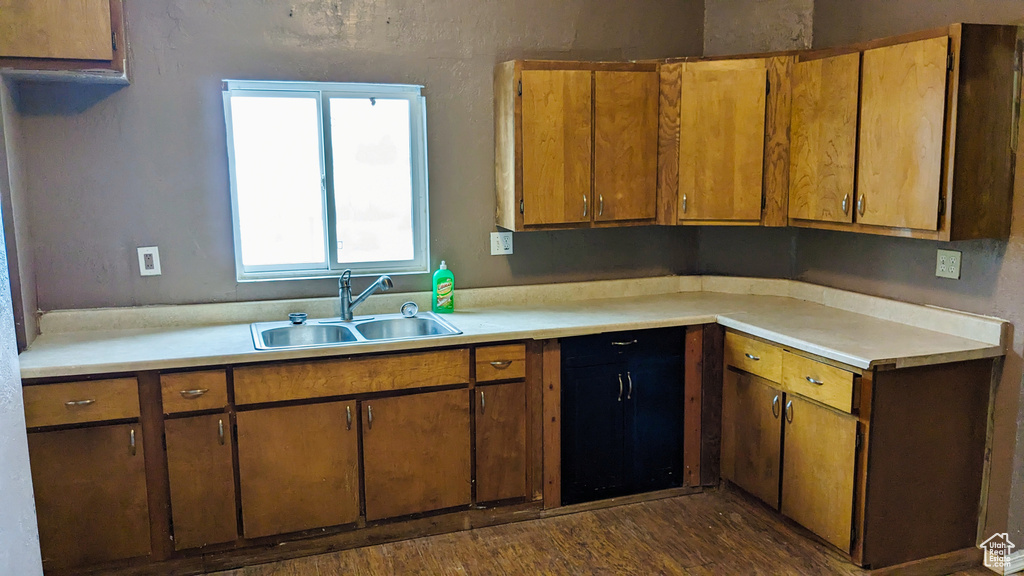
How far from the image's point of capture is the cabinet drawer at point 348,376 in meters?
2.69

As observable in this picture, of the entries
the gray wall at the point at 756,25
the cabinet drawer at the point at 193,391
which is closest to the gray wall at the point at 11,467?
the cabinet drawer at the point at 193,391

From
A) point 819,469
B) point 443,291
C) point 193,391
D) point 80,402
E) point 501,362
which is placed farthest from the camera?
point 443,291

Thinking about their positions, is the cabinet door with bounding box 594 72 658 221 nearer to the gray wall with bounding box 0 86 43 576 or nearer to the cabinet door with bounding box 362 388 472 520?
the cabinet door with bounding box 362 388 472 520

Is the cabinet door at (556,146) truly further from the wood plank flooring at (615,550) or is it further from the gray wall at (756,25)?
the wood plank flooring at (615,550)

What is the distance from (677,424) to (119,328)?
7.80 feet

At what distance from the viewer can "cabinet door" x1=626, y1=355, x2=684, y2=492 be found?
319 centimetres

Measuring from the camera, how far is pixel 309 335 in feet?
10.4

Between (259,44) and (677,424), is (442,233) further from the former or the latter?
(677,424)

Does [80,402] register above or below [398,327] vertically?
Answer: below

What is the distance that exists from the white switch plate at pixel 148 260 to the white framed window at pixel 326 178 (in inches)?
12.1

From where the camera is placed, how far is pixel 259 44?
10.1ft

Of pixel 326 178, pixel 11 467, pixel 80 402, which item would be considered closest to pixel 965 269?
pixel 326 178

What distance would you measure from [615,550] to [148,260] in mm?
2208

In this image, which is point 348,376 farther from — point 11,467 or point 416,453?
point 11,467
